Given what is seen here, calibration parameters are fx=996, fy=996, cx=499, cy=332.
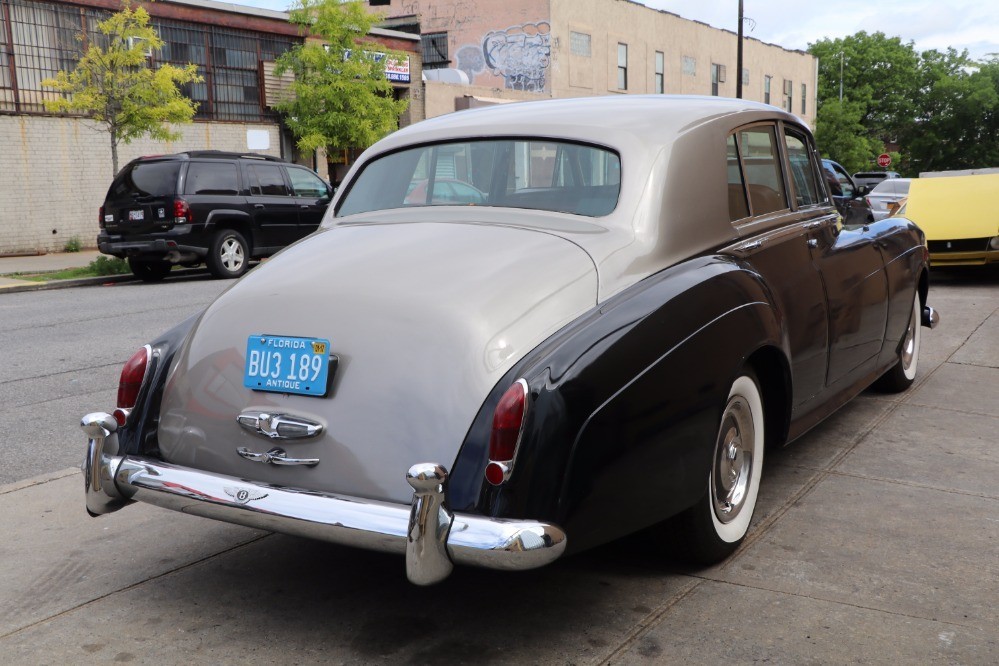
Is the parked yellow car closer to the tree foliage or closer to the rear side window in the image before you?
the rear side window

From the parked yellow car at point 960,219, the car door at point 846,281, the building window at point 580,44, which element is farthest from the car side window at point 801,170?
the building window at point 580,44

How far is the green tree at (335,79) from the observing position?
2391 cm

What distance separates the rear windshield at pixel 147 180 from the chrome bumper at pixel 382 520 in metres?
12.6

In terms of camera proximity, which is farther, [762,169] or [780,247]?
[762,169]

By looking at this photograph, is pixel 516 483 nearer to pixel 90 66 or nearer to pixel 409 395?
pixel 409 395

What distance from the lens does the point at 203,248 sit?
49.9 ft

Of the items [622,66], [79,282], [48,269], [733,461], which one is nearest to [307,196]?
[79,282]

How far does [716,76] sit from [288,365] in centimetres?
4383

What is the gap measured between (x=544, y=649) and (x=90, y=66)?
17.4 m

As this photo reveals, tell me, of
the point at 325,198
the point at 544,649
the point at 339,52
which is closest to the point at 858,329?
the point at 544,649

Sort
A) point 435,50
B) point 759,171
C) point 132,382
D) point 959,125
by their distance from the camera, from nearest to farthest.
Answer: point 132,382 < point 759,171 < point 435,50 < point 959,125

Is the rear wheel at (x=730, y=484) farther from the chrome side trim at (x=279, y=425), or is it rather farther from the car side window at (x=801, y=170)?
the car side window at (x=801, y=170)

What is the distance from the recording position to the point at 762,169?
14.8 feet

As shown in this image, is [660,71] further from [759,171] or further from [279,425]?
[279,425]
